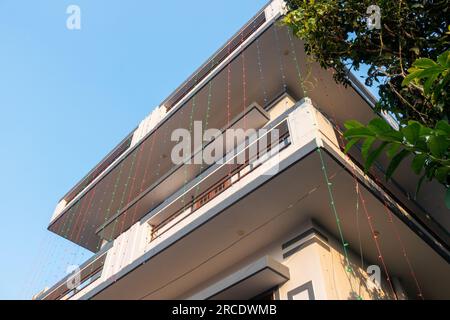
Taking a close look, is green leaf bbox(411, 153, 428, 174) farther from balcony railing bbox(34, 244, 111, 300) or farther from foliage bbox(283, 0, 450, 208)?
balcony railing bbox(34, 244, 111, 300)

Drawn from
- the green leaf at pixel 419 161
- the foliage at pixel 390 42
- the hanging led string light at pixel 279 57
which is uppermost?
the hanging led string light at pixel 279 57

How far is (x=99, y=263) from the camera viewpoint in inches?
381

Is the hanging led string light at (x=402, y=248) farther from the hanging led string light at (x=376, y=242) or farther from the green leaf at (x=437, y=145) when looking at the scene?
the green leaf at (x=437, y=145)

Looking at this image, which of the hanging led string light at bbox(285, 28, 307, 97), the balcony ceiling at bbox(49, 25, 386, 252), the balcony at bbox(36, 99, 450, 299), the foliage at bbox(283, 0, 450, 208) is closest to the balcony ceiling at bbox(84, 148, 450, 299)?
the balcony at bbox(36, 99, 450, 299)

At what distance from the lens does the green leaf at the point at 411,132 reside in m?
2.09

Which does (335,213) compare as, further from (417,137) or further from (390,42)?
(417,137)

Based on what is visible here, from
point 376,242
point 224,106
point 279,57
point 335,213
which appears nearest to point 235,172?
point 335,213

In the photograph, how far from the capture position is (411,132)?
2.10 metres

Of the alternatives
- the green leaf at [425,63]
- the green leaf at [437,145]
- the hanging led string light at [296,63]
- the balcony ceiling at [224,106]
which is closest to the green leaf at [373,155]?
the green leaf at [437,145]

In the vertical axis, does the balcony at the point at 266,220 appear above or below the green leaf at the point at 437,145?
above

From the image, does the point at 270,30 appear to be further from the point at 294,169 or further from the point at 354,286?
the point at 354,286

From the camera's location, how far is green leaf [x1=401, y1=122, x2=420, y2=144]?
2.09 meters

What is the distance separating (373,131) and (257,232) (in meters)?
4.47
